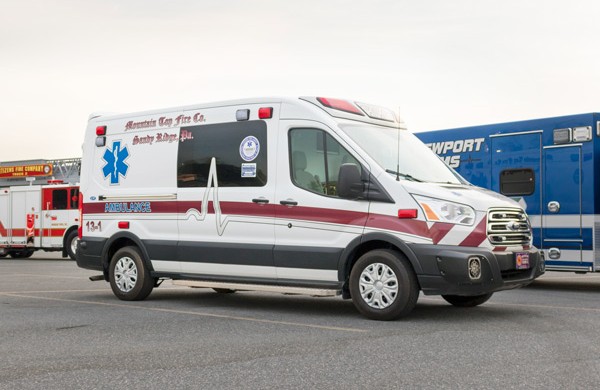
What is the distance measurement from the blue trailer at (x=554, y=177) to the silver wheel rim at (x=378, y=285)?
189 inches

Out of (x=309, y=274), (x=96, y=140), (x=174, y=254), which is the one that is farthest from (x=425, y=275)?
(x=96, y=140)

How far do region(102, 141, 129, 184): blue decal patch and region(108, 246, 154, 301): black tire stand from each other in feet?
3.50

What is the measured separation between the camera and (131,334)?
771cm

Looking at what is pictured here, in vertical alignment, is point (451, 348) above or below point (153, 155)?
below

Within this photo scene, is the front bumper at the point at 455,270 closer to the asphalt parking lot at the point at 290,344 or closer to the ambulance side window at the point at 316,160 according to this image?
the asphalt parking lot at the point at 290,344

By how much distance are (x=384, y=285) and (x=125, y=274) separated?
423cm

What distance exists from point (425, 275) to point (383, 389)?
326cm

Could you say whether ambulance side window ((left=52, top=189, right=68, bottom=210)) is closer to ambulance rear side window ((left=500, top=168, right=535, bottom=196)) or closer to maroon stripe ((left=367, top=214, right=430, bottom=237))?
ambulance rear side window ((left=500, top=168, right=535, bottom=196))

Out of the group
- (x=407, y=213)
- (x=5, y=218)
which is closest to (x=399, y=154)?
(x=407, y=213)

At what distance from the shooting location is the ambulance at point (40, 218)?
25.2 m

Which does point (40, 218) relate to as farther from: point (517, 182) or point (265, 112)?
point (265, 112)

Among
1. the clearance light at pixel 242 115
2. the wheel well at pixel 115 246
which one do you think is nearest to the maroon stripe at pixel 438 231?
the clearance light at pixel 242 115

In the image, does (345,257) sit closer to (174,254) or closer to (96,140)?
(174,254)

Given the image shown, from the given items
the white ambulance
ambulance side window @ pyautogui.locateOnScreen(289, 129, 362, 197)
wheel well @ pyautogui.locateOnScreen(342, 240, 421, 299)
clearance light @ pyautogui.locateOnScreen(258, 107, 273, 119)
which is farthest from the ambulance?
wheel well @ pyautogui.locateOnScreen(342, 240, 421, 299)
